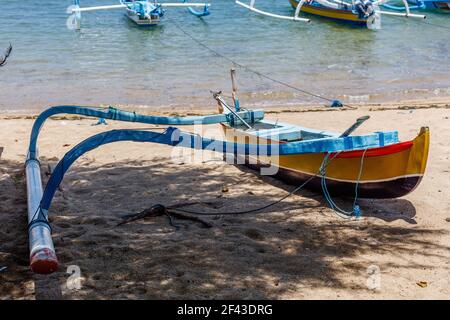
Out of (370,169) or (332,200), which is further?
(332,200)

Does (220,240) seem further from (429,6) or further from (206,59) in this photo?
(429,6)

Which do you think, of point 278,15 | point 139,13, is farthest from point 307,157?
point 278,15

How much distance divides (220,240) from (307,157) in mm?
1865

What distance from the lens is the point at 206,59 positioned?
2142 centimetres

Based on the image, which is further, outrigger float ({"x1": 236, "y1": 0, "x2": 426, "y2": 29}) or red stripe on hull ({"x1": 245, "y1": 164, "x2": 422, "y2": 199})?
outrigger float ({"x1": 236, "y1": 0, "x2": 426, "y2": 29})

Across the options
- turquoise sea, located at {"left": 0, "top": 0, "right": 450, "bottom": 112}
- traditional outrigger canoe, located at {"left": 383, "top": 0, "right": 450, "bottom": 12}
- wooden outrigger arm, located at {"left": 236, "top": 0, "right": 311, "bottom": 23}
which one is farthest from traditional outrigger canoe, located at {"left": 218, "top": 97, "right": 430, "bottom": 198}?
traditional outrigger canoe, located at {"left": 383, "top": 0, "right": 450, "bottom": 12}

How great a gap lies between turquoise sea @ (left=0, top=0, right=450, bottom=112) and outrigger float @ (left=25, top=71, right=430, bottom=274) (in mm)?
7970

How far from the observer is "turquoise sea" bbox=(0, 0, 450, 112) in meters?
17.3

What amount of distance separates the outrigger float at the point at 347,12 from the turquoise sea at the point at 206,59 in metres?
0.38

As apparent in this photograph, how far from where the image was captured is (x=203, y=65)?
20516 mm

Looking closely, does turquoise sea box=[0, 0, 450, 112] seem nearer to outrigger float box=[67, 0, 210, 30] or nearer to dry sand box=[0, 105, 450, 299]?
outrigger float box=[67, 0, 210, 30]

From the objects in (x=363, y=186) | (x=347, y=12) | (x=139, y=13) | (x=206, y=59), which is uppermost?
(x=363, y=186)

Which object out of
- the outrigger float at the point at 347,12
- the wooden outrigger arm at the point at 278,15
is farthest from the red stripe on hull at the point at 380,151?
the wooden outrigger arm at the point at 278,15

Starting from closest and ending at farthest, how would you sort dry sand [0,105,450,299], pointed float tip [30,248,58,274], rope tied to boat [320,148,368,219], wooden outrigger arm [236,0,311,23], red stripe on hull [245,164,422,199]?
pointed float tip [30,248,58,274] < dry sand [0,105,450,299] < red stripe on hull [245,164,422,199] < rope tied to boat [320,148,368,219] < wooden outrigger arm [236,0,311,23]
